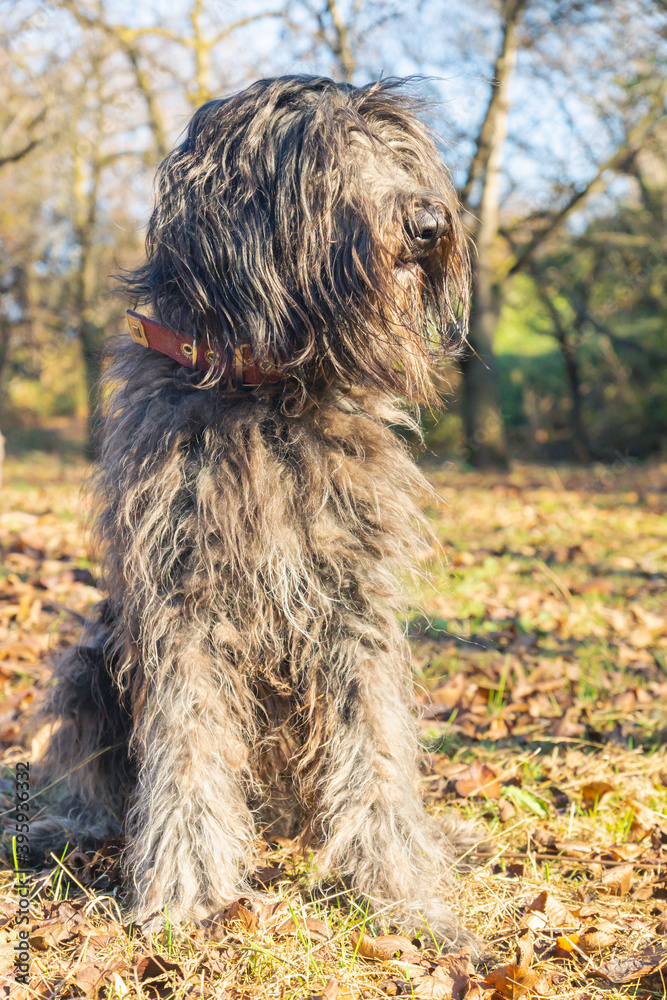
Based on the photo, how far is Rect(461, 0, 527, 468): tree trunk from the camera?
9.43 m

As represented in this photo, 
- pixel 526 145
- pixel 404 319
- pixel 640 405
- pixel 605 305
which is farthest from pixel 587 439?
pixel 404 319

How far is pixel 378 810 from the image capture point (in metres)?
2.05

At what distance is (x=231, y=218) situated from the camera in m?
2.05

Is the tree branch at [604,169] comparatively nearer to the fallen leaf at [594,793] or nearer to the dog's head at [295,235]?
the dog's head at [295,235]

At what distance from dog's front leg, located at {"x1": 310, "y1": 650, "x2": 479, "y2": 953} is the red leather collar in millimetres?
831

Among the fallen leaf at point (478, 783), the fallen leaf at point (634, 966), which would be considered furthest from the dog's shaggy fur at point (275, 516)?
the fallen leaf at point (478, 783)

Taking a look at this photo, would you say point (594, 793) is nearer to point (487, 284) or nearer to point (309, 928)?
point (309, 928)

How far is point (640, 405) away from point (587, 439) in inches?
36.9

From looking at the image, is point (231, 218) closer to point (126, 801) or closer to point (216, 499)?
point (216, 499)

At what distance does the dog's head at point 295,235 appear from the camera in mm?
2037

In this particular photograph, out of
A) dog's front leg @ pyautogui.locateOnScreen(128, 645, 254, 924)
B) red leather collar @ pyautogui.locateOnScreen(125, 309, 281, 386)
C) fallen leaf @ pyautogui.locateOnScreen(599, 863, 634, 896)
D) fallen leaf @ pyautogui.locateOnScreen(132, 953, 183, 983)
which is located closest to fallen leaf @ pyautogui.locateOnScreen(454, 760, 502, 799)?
fallen leaf @ pyautogui.locateOnScreen(599, 863, 634, 896)

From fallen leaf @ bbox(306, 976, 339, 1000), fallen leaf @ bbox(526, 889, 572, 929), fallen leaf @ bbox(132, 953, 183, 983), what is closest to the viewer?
fallen leaf @ bbox(306, 976, 339, 1000)

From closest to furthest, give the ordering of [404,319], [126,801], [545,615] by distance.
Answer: [404,319] < [126,801] < [545,615]

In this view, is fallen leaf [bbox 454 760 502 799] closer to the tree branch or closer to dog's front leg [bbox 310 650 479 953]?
dog's front leg [bbox 310 650 479 953]
